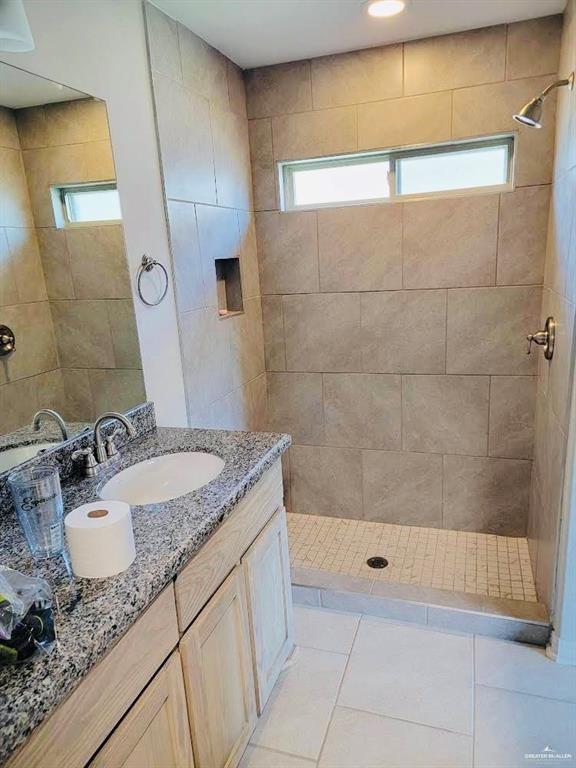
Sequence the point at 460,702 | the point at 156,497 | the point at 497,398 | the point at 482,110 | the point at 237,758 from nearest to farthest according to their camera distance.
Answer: the point at 237,758 → the point at 156,497 → the point at 460,702 → the point at 482,110 → the point at 497,398

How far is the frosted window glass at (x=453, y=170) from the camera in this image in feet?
8.00

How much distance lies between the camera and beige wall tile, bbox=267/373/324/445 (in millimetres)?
2928

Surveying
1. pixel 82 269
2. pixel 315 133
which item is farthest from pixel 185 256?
pixel 315 133

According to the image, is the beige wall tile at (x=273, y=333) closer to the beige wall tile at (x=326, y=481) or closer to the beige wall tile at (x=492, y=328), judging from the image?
the beige wall tile at (x=326, y=481)

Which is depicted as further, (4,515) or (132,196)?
(132,196)

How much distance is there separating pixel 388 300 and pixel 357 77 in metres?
1.08

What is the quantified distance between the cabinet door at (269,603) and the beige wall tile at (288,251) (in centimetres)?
143

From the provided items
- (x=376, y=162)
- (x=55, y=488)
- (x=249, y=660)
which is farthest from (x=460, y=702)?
(x=376, y=162)

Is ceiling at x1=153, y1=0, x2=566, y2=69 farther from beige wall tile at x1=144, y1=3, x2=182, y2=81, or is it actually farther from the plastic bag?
the plastic bag

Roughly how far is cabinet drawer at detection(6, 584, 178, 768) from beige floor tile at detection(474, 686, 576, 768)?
1160 millimetres

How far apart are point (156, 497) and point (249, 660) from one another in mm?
576

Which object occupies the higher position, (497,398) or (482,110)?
(482,110)

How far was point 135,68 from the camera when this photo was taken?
183 cm

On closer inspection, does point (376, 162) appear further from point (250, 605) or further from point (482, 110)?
point (250, 605)
